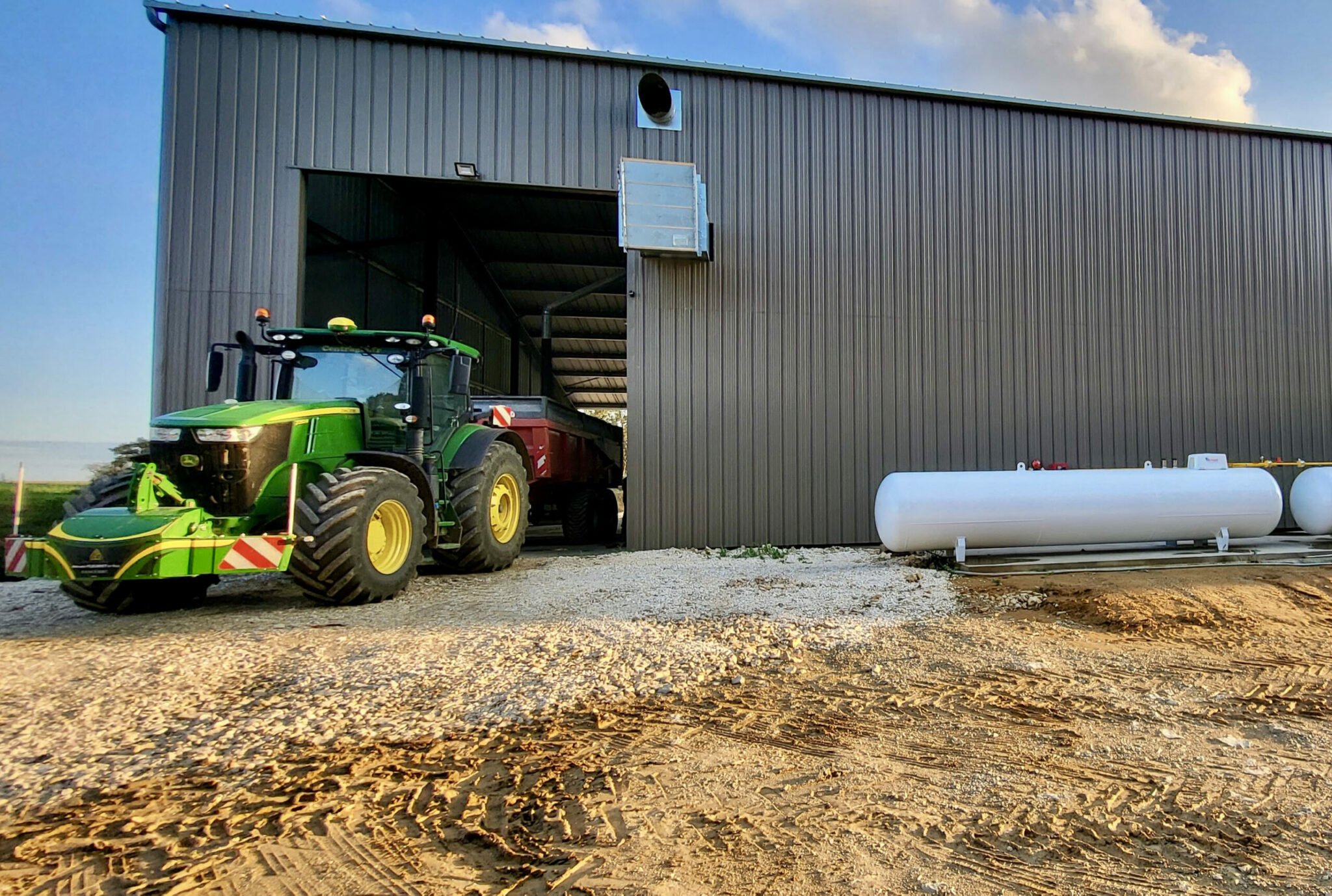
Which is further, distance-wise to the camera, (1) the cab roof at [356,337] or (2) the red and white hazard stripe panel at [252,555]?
(1) the cab roof at [356,337]

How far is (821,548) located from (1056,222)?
20.5 feet

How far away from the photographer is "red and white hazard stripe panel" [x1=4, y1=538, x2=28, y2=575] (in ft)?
14.6

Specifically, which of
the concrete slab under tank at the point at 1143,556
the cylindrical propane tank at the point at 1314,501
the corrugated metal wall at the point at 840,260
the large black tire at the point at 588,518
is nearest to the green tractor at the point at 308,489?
the corrugated metal wall at the point at 840,260

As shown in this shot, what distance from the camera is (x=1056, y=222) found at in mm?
10305

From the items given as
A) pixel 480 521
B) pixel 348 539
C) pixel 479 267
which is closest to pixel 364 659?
pixel 348 539

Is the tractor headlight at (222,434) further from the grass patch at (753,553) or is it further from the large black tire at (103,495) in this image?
the grass patch at (753,553)

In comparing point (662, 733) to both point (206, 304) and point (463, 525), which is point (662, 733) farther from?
point (206, 304)

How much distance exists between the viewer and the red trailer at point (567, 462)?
9.27 meters

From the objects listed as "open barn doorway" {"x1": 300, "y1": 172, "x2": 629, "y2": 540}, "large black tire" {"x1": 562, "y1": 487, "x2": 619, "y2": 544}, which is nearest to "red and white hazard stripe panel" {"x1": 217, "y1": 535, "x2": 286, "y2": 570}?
"open barn doorway" {"x1": 300, "y1": 172, "x2": 629, "y2": 540}

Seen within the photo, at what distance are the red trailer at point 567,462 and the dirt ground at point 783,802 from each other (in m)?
6.17

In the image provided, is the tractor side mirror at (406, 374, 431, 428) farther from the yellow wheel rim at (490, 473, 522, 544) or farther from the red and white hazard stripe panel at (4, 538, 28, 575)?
the red and white hazard stripe panel at (4, 538, 28, 575)

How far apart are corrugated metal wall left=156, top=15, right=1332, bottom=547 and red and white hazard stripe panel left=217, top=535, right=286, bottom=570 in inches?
198

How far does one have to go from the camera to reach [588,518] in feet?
36.1

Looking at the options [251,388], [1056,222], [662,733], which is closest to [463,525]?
Result: [251,388]
